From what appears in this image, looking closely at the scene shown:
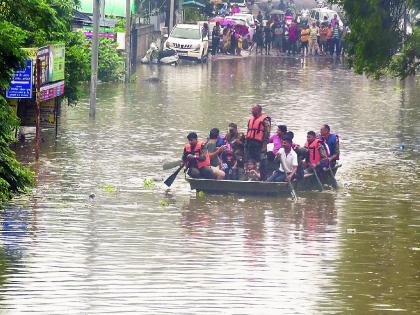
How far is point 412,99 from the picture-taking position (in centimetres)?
4522

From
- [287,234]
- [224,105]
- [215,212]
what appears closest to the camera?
[287,234]

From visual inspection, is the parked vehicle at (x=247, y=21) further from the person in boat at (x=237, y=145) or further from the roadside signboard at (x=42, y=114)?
the person in boat at (x=237, y=145)

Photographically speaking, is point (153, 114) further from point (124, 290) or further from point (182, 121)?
point (124, 290)

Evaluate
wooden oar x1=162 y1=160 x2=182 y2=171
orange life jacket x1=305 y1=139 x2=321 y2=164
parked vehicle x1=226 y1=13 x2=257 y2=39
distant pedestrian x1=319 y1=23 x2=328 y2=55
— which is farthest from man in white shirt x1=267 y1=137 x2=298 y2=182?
parked vehicle x1=226 y1=13 x2=257 y2=39

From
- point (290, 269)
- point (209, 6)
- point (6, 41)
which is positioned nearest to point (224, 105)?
point (290, 269)

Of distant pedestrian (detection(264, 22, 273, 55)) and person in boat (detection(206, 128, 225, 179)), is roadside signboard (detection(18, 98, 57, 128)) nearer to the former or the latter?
person in boat (detection(206, 128, 225, 179))

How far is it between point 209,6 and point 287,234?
5246 cm

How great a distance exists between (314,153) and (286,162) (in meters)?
1.09

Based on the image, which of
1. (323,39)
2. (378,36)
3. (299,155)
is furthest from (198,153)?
(323,39)

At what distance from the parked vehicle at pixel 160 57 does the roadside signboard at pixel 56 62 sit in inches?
1028

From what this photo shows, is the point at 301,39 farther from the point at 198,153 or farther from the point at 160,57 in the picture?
the point at 198,153

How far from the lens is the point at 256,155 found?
1046 inches

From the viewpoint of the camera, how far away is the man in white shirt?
25.7 meters

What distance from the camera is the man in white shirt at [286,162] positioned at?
25.7 metres
